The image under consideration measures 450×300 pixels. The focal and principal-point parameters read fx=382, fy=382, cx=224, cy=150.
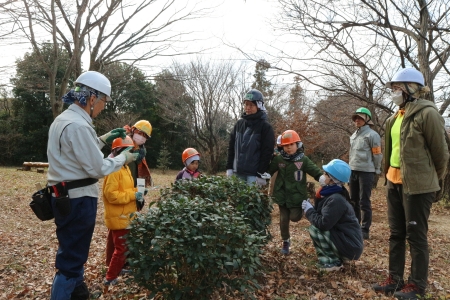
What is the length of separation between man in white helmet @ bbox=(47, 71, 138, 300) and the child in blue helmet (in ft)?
7.41

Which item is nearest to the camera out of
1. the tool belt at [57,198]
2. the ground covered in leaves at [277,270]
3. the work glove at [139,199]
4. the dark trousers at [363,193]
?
the tool belt at [57,198]

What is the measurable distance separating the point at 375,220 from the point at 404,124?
5677mm

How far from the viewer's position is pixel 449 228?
827 centimetres

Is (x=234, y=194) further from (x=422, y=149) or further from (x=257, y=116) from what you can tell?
(x=422, y=149)

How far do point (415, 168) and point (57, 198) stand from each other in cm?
310

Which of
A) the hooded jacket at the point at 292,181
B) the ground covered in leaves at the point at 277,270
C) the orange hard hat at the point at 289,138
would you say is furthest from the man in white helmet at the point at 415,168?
the orange hard hat at the point at 289,138

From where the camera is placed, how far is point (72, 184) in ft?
10.2

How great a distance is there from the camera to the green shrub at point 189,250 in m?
2.67

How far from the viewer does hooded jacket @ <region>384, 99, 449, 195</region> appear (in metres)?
3.42

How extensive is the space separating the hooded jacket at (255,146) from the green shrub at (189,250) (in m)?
1.97

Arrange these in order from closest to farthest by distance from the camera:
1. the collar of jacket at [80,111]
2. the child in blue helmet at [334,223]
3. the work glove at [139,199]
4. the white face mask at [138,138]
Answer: the collar of jacket at [80,111]
the work glove at [139,199]
the child in blue helmet at [334,223]
the white face mask at [138,138]

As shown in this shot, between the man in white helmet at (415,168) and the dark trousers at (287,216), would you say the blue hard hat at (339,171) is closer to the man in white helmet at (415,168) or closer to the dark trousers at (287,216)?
the man in white helmet at (415,168)

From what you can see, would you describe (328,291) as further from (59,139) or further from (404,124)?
(59,139)

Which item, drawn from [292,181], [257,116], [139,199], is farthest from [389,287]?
[139,199]
